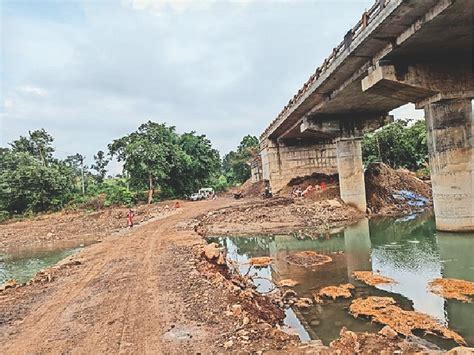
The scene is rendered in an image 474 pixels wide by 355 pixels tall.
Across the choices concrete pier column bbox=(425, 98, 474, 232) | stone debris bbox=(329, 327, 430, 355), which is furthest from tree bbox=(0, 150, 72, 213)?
stone debris bbox=(329, 327, 430, 355)

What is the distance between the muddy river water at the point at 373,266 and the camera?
7.71m

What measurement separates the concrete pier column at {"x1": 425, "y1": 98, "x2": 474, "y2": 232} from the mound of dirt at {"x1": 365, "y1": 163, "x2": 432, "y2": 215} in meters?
10.00

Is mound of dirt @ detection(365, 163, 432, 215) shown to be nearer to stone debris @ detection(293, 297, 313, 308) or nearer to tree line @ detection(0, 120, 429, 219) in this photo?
tree line @ detection(0, 120, 429, 219)

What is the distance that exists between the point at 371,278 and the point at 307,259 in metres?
3.31

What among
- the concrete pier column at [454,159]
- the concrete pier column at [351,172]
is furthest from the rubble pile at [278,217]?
the concrete pier column at [454,159]

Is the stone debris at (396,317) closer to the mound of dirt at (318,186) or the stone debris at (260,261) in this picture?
the stone debris at (260,261)

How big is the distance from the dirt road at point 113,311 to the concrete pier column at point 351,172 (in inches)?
626

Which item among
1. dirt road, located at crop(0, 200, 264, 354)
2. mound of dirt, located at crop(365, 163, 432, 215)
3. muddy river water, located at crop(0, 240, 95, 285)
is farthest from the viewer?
mound of dirt, located at crop(365, 163, 432, 215)

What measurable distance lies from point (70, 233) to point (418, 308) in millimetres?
27319

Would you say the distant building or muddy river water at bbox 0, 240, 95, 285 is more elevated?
the distant building

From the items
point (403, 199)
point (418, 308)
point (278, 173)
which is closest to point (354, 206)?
point (403, 199)

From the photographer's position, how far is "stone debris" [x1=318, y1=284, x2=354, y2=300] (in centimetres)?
931

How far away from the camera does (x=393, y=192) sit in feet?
92.6

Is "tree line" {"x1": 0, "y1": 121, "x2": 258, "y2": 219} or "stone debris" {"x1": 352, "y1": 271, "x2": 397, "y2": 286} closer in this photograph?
"stone debris" {"x1": 352, "y1": 271, "x2": 397, "y2": 286}
